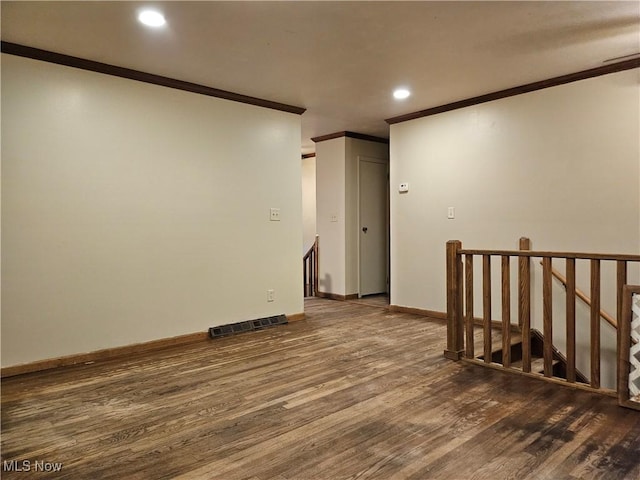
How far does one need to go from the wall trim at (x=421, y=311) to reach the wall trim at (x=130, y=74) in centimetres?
256

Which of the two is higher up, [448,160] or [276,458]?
[448,160]

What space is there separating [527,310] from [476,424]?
104 centimetres

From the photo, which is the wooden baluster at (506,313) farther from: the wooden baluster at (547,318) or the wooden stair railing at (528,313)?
the wooden baluster at (547,318)

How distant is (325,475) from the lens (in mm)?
1692

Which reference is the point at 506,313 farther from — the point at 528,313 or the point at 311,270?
the point at 311,270

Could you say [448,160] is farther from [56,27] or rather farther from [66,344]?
[66,344]

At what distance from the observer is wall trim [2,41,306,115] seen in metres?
2.96

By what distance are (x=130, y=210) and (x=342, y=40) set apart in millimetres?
2119

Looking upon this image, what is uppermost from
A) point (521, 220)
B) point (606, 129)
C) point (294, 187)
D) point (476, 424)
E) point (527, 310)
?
point (606, 129)

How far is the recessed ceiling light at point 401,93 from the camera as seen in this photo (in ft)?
13.0

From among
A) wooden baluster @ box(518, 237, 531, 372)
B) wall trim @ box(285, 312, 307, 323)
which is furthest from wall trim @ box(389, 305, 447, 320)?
wooden baluster @ box(518, 237, 531, 372)

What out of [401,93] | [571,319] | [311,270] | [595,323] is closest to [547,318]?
[571,319]

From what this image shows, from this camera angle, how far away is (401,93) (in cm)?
405

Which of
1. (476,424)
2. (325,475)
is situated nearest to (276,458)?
(325,475)
